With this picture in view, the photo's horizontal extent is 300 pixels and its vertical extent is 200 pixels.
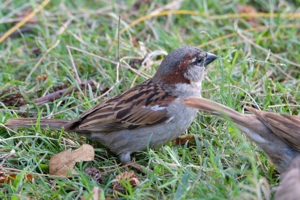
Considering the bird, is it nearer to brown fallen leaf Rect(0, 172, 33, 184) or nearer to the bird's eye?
the bird's eye

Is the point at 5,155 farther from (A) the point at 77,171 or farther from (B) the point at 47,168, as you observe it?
(A) the point at 77,171

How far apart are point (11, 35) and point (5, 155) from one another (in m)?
2.26

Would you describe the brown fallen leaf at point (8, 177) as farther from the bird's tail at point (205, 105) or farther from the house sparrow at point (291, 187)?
the house sparrow at point (291, 187)

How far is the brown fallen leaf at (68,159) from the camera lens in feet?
12.0

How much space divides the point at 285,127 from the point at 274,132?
0.07 meters

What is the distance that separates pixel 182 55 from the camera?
420 cm

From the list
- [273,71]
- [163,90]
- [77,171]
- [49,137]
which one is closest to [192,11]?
[273,71]

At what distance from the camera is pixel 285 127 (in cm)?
348

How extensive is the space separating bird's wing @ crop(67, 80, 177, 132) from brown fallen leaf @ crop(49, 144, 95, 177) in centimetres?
20

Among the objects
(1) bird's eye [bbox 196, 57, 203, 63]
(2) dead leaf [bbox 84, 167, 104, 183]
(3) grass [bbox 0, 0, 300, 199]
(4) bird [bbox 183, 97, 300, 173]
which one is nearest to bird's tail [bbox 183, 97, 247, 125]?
(4) bird [bbox 183, 97, 300, 173]

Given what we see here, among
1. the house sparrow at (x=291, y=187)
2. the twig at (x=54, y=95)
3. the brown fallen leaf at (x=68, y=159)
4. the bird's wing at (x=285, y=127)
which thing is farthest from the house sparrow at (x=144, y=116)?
the house sparrow at (x=291, y=187)

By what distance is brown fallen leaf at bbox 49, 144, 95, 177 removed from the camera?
3.67 metres

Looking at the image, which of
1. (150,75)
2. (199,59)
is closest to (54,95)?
(150,75)

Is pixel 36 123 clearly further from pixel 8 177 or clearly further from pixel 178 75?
pixel 178 75
